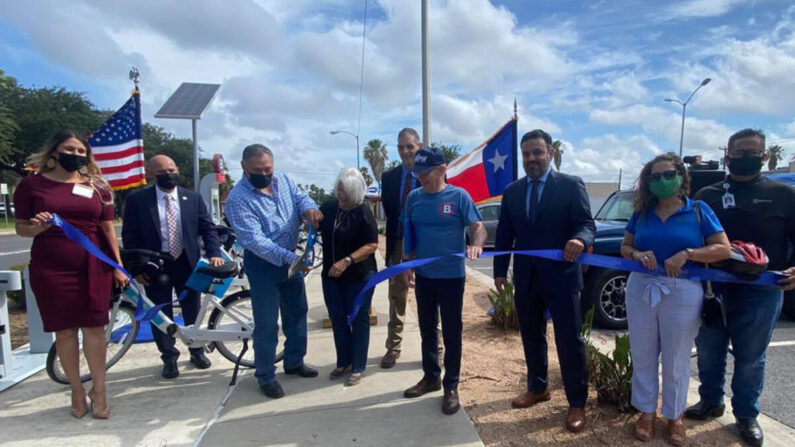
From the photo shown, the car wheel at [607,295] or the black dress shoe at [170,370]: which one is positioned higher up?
the car wheel at [607,295]

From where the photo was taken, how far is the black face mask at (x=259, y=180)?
3625 millimetres

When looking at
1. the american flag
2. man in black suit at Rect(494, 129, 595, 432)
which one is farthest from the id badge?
the american flag

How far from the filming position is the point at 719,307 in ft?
8.73

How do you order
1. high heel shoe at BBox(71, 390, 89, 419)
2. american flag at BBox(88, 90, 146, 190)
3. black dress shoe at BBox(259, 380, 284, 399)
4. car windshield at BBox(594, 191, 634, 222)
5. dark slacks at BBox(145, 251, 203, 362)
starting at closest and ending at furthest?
high heel shoe at BBox(71, 390, 89, 419), black dress shoe at BBox(259, 380, 284, 399), dark slacks at BBox(145, 251, 203, 362), american flag at BBox(88, 90, 146, 190), car windshield at BBox(594, 191, 634, 222)

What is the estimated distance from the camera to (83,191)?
326cm

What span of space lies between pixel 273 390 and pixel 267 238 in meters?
1.24

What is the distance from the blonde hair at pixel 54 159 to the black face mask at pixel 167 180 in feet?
1.93

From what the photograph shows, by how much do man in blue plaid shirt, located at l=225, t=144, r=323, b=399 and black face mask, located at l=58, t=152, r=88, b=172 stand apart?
1029 mm

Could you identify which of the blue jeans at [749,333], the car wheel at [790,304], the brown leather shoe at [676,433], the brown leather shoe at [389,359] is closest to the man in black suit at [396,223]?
the brown leather shoe at [389,359]

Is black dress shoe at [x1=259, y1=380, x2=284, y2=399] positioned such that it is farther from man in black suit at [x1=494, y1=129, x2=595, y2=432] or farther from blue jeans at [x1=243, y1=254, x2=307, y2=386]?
man in black suit at [x1=494, y1=129, x2=595, y2=432]

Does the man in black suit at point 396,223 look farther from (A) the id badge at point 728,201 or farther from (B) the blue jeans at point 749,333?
(B) the blue jeans at point 749,333

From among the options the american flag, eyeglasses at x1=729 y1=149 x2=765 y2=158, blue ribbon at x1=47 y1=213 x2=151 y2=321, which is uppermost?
the american flag

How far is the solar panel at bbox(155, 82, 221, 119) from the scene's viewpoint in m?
9.34

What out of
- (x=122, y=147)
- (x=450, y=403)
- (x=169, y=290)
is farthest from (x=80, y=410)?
(x=122, y=147)
